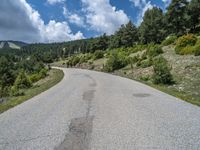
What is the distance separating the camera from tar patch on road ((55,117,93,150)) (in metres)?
5.29

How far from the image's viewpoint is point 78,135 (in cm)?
611

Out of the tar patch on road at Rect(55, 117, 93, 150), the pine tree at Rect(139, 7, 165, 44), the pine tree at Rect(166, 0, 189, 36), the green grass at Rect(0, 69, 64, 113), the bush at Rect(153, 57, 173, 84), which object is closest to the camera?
the tar patch on road at Rect(55, 117, 93, 150)

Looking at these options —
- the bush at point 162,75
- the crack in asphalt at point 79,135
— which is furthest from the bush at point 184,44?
the crack in asphalt at point 79,135

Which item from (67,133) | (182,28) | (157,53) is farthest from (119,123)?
(182,28)

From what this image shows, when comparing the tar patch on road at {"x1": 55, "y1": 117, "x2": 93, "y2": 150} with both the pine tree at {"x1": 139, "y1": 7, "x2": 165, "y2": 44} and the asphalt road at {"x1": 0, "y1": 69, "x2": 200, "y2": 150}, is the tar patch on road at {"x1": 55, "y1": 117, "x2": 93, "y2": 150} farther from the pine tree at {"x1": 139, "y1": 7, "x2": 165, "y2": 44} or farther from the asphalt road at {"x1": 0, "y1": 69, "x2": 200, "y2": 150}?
the pine tree at {"x1": 139, "y1": 7, "x2": 165, "y2": 44}

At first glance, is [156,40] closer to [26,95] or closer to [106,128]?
[26,95]

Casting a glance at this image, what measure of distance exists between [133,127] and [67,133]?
186 cm

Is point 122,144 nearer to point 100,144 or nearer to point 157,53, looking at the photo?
point 100,144

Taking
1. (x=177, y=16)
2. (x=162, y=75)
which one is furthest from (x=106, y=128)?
(x=177, y=16)

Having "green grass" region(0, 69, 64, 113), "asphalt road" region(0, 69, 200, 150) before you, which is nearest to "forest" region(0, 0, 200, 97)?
"green grass" region(0, 69, 64, 113)

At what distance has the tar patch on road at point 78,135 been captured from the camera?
5.29 metres

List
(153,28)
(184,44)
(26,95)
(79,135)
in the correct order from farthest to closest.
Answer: (153,28), (184,44), (26,95), (79,135)

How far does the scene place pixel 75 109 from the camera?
9.58m

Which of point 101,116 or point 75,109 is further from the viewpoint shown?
point 75,109
